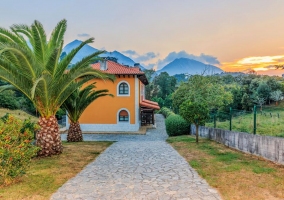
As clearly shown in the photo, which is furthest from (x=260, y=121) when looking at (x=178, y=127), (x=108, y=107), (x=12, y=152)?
(x=108, y=107)

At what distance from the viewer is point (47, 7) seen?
52.0ft

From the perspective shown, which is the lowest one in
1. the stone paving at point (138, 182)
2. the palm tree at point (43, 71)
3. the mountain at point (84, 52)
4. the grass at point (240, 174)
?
the stone paving at point (138, 182)

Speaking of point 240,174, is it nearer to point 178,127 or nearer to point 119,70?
point 178,127

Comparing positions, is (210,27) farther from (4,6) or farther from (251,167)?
(4,6)

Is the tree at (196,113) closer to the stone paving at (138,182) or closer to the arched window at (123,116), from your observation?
the stone paving at (138,182)

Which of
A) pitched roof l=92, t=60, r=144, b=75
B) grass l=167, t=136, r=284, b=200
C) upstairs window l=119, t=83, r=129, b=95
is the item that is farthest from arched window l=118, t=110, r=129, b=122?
grass l=167, t=136, r=284, b=200

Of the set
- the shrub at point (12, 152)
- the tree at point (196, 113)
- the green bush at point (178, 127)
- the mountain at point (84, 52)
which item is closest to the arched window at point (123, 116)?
the green bush at point (178, 127)

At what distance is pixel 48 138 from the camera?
10031 millimetres

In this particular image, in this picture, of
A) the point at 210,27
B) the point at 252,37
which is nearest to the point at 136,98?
the point at 210,27

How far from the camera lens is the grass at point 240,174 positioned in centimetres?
515

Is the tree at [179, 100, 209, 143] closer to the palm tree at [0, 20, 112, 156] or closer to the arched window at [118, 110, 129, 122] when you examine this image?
the palm tree at [0, 20, 112, 156]

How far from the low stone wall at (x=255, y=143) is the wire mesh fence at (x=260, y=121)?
1.18 ft

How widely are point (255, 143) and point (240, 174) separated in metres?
→ 2.75

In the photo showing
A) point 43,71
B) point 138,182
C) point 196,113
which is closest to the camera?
point 138,182
